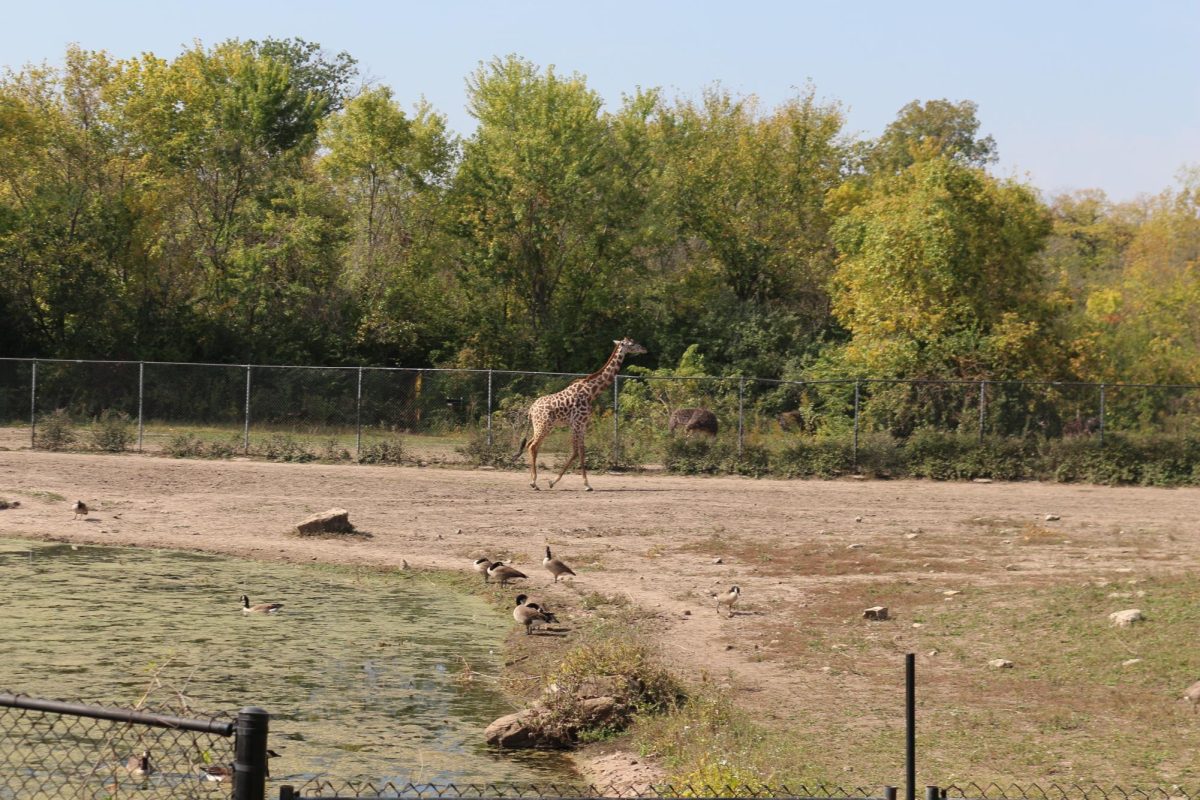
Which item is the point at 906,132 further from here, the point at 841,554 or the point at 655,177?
the point at 841,554

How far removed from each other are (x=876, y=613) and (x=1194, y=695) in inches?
164

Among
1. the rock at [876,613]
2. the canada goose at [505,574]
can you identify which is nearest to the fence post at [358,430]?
the canada goose at [505,574]

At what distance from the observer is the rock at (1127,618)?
1330 cm

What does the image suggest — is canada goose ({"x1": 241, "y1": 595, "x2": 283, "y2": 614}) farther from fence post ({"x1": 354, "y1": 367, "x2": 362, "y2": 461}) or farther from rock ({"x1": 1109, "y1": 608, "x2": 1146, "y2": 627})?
fence post ({"x1": 354, "y1": 367, "x2": 362, "y2": 461})

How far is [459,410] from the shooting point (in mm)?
35906

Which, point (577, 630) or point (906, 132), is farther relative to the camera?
point (906, 132)

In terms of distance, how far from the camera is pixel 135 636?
13.8 metres

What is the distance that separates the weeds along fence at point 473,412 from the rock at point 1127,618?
1816 cm

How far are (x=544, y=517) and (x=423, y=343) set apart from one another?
25632 mm

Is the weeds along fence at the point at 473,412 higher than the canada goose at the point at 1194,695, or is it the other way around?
the weeds along fence at the point at 473,412

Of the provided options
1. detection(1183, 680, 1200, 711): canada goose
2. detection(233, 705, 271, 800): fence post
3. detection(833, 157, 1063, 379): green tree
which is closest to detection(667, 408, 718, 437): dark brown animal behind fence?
detection(833, 157, 1063, 379): green tree

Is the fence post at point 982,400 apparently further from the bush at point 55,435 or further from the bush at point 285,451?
the bush at point 55,435

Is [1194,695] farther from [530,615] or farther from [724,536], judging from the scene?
[724,536]

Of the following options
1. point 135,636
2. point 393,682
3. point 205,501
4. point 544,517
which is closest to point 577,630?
point 393,682
